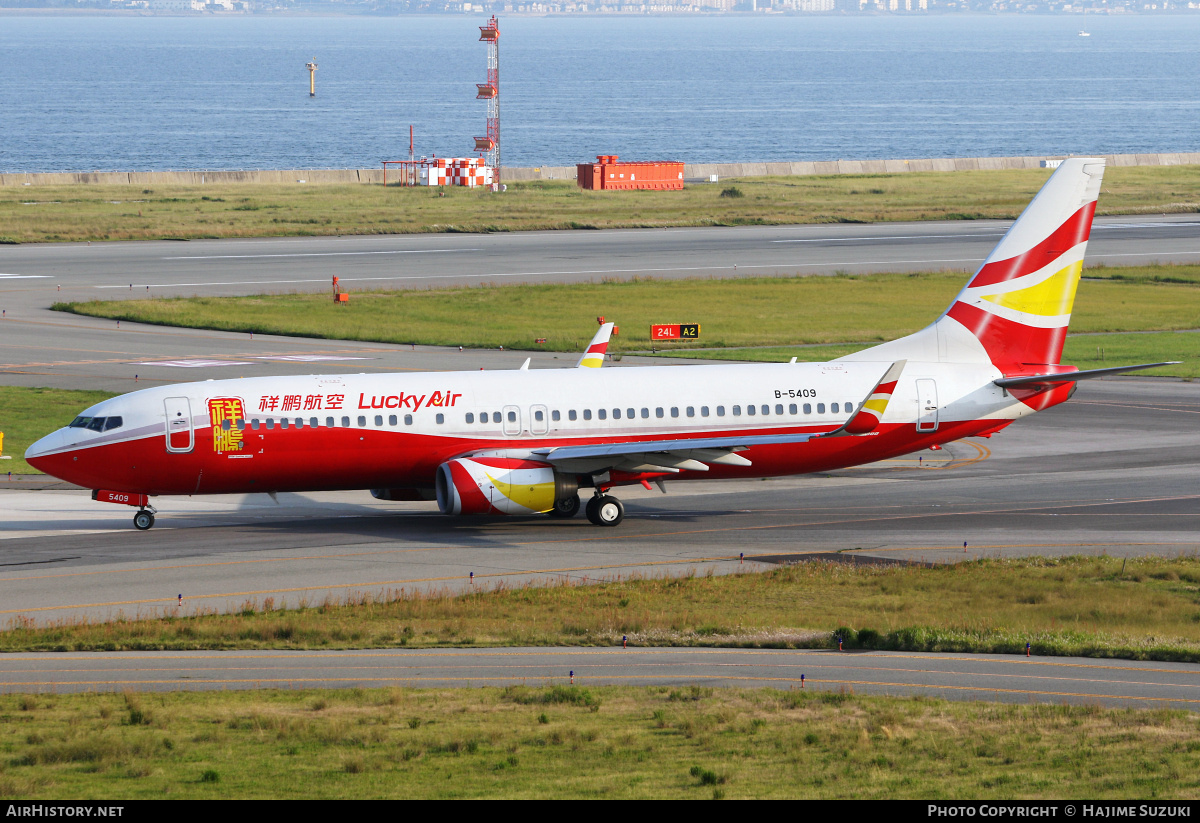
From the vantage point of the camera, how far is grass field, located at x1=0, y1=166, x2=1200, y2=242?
12400cm

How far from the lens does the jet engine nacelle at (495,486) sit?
41719mm

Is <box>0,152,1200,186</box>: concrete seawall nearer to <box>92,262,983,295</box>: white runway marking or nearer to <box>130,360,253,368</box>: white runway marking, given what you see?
<box>92,262,983,295</box>: white runway marking

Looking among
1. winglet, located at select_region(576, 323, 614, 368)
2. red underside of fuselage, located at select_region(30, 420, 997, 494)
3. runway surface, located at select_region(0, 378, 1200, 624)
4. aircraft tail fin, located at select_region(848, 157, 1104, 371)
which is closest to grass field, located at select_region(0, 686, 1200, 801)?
runway surface, located at select_region(0, 378, 1200, 624)

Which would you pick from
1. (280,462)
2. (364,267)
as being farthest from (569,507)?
(364,267)

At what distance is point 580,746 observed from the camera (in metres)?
22.9

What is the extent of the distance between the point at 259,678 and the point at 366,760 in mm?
6975

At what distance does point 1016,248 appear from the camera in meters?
47.9

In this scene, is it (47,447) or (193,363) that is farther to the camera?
(193,363)

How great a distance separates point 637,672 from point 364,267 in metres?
77.7

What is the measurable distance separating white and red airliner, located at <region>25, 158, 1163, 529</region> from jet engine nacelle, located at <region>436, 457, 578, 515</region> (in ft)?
0.18

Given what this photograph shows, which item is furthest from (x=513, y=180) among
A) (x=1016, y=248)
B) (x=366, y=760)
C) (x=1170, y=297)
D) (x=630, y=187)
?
(x=366, y=760)

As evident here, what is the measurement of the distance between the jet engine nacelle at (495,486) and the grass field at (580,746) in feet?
49.4

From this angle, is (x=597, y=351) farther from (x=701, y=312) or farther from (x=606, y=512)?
(x=701, y=312)
